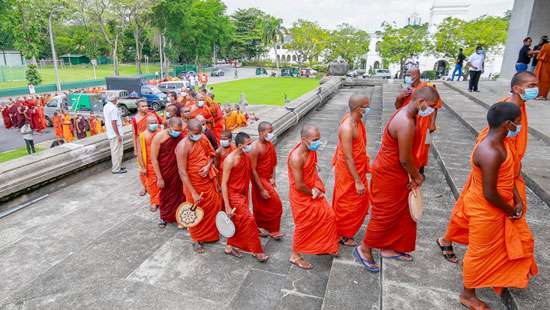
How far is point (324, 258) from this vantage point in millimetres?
3566

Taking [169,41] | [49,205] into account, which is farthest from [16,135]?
[169,41]

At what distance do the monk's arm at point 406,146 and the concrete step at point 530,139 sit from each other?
6.32 ft

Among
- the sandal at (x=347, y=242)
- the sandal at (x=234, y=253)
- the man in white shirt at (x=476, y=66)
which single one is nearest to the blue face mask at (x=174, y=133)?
the sandal at (x=234, y=253)

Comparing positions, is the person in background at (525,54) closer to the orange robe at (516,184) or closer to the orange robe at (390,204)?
the orange robe at (516,184)

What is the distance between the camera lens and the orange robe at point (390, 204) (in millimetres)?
2855

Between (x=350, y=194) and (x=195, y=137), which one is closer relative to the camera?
(x=350, y=194)

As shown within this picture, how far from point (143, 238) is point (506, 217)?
3.66 m

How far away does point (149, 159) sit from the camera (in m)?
4.92

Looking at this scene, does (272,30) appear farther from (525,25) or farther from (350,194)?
(350,194)

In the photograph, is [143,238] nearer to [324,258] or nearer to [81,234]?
[81,234]

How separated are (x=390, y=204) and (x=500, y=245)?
0.83m

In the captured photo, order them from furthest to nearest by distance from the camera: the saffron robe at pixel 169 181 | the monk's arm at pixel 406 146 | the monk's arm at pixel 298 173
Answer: the saffron robe at pixel 169 181
the monk's arm at pixel 298 173
the monk's arm at pixel 406 146

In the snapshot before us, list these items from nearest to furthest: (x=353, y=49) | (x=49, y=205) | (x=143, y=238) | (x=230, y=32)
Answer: (x=143, y=238) < (x=49, y=205) < (x=353, y=49) < (x=230, y=32)

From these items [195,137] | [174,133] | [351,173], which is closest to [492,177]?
[351,173]
